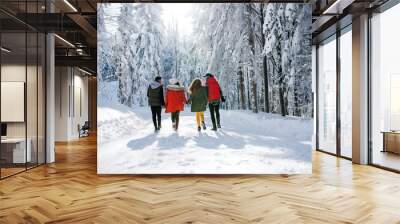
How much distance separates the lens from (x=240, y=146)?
6.52 metres

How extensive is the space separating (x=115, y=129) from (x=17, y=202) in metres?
2.17

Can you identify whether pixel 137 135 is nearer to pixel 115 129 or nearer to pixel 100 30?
pixel 115 129

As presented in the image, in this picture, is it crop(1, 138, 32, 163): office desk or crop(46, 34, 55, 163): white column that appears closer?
crop(1, 138, 32, 163): office desk

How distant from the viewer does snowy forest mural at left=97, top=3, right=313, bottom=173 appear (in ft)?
21.4

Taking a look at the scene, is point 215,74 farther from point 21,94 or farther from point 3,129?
point 3,129

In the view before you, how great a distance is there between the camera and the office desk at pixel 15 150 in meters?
6.38

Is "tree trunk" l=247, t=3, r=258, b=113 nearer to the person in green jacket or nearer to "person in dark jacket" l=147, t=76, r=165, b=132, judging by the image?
the person in green jacket

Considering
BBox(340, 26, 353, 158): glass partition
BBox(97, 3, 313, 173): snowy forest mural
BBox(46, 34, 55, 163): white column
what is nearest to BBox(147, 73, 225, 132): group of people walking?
BBox(97, 3, 313, 173): snowy forest mural

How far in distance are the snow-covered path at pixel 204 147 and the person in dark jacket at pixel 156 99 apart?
0.12 m

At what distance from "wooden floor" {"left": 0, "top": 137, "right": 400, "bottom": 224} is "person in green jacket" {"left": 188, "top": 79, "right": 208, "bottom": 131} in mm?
1149

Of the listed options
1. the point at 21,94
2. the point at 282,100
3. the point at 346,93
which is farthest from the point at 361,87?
the point at 21,94

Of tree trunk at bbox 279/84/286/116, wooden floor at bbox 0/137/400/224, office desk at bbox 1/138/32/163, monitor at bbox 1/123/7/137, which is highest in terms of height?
tree trunk at bbox 279/84/286/116

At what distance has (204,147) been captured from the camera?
6543mm

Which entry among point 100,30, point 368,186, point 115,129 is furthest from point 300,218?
point 100,30
